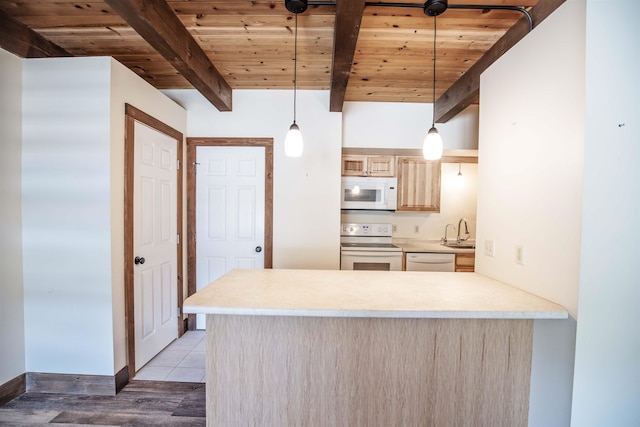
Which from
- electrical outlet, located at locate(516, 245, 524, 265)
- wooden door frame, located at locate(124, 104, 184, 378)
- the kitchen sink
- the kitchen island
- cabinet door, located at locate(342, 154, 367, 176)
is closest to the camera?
the kitchen island

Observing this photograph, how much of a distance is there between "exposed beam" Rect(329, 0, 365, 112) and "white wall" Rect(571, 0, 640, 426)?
988 millimetres

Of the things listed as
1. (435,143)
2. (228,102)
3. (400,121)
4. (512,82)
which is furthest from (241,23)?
(400,121)

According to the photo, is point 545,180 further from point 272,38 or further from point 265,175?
point 265,175

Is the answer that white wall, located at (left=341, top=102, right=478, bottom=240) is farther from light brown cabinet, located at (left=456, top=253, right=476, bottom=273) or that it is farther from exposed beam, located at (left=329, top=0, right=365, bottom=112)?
light brown cabinet, located at (left=456, top=253, right=476, bottom=273)

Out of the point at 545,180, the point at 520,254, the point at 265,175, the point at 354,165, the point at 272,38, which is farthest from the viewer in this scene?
the point at 354,165

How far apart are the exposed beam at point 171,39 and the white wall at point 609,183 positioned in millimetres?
2059

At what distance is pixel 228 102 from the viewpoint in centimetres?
280

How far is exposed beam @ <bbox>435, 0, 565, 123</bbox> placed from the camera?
1.51 meters

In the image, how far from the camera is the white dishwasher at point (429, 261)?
125 inches

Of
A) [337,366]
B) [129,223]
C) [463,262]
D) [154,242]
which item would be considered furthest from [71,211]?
[463,262]

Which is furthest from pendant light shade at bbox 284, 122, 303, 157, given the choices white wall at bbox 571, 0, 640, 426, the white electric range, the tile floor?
the tile floor

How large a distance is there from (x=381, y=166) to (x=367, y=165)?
0.18 m

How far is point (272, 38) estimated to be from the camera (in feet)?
6.56

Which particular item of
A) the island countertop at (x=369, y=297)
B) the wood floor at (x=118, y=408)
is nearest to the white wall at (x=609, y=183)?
the island countertop at (x=369, y=297)
